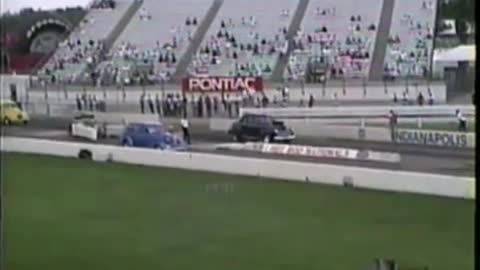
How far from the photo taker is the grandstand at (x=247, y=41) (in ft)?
7.68

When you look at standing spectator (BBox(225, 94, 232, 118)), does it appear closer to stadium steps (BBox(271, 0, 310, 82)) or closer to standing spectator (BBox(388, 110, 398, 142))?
stadium steps (BBox(271, 0, 310, 82))

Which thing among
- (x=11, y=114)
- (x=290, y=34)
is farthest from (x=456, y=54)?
(x=11, y=114)

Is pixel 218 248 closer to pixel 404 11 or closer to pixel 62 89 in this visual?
pixel 62 89

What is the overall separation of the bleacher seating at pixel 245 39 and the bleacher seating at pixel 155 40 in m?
0.06

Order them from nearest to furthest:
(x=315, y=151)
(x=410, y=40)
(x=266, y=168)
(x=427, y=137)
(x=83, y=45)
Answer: (x=410, y=40), (x=427, y=137), (x=83, y=45), (x=315, y=151), (x=266, y=168)

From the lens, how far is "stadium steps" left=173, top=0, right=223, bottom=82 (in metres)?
2.51

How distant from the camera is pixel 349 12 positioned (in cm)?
246

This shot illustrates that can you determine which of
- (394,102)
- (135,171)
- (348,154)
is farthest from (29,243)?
(394,102)

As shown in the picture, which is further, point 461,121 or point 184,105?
point 184,105

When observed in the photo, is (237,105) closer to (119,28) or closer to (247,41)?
(247,41)

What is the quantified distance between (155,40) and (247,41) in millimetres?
286

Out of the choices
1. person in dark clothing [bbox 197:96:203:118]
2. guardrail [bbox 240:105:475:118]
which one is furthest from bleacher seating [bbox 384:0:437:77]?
person in dark clothing [bbox 197:96:203:118]

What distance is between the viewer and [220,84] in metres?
2.65

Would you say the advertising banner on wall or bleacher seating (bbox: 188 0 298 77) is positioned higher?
bleacher seating (bbox: 188 0 298 77)
